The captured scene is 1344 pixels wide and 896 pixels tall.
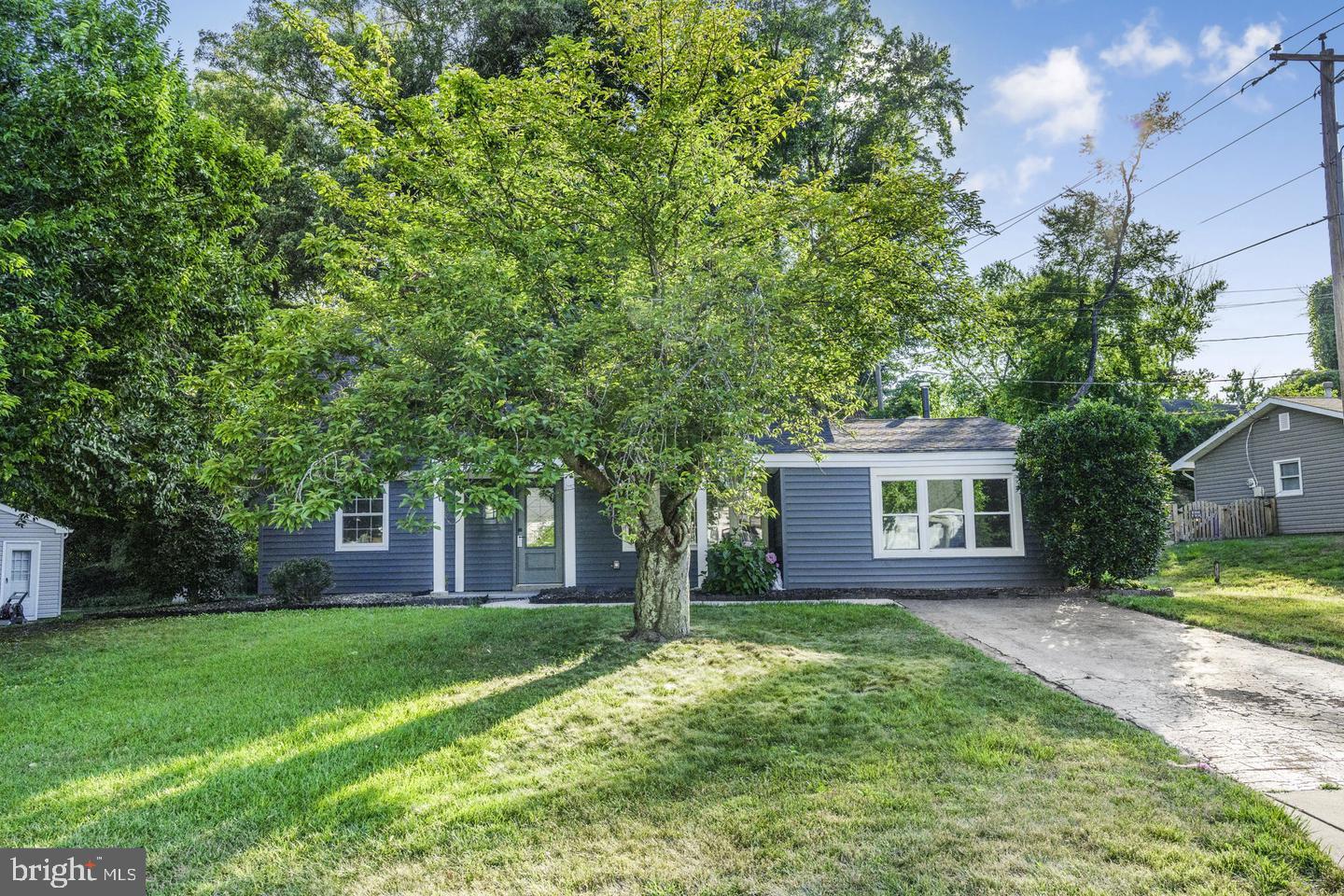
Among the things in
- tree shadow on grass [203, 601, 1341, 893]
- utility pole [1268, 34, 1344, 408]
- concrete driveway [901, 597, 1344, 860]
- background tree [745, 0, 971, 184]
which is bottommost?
concrete driveway [901, 597, 1344, 860]

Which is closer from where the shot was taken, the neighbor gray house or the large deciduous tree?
the large deciduous tree

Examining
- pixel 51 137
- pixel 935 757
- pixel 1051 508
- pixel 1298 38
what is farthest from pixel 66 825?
pixel 1298 38

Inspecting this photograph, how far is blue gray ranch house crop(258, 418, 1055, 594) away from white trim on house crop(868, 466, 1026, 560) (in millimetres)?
16

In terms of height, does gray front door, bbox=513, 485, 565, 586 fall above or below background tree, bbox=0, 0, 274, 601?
below

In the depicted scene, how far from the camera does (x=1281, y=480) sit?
2038cm

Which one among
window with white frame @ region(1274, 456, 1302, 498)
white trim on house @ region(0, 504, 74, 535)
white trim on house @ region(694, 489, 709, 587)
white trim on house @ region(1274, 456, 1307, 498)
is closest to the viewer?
white trim on house @ region(694, 489, 709, 587)

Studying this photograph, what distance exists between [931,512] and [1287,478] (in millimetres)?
13821

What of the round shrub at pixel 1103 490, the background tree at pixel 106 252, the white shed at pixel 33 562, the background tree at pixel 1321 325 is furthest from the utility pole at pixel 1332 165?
the background tree at pixel 1321 325

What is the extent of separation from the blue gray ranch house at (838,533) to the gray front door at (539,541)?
18 mm

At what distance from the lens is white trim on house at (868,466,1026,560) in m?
13.1

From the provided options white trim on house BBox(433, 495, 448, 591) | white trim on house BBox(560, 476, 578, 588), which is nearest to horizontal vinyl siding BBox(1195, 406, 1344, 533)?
white trim on house BBox(560, 476, 578, 588)

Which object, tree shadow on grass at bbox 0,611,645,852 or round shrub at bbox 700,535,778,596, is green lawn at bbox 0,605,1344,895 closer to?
tree shadow on grass at bbox 0,611,645,852

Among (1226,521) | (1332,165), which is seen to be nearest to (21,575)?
(1332,165)

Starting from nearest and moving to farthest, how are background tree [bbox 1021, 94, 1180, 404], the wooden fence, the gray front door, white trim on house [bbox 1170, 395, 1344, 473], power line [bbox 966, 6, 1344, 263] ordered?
power line [bbox 966, 6, 1344, 263] < the gray front door < white trim on house [bbox 1170, 395, 1344, 473] < the wooden fence < background tree [bbox 1021, 94, 1180, 404]
